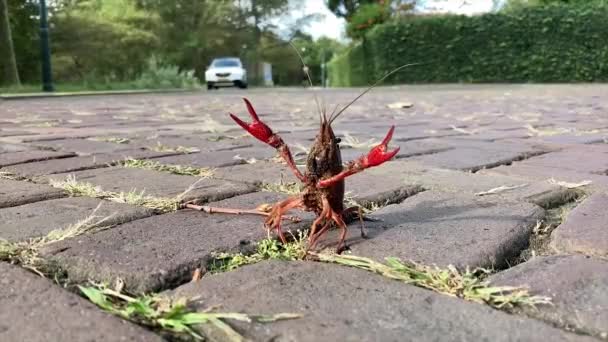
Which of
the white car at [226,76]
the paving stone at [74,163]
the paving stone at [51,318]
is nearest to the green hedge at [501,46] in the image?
the white car at [226,76]

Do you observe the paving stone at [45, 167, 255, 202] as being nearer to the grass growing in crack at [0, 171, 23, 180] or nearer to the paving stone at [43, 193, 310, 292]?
the grass growing in crack at [0, 171, 23, 180]

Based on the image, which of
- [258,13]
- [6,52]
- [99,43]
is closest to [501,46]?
[6,52]

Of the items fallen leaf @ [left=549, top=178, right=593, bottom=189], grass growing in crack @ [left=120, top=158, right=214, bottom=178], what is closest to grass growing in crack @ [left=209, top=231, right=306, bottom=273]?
grass growing in crack @ [left=120, top=158, right=214, bottom=178]

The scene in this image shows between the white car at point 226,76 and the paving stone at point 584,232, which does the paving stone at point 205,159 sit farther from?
the white car at point 226,76

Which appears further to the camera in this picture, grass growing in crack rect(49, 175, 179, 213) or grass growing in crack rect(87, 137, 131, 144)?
grass growing in crack rect(87, 137, 131, 144)

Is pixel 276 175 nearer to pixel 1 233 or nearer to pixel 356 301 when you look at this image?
pixel 1 233

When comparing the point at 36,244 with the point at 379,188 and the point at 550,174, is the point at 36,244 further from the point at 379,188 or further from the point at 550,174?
the point at 550,174

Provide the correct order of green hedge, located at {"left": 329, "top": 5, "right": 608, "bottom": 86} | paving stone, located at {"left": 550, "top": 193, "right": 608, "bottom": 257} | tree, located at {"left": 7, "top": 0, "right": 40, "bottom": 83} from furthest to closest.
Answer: tree, located at {"left": 7, "top": 0, "right": 40, "bottom": 83}, green hedge, located at {"left": 329, "top": 5, "right": 608, "bottom": 86}, paving stone, located at {"left": 550, "top": 193, "right": 608, "bottom": 257}
